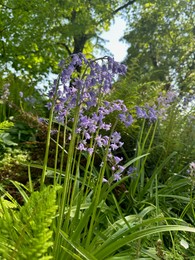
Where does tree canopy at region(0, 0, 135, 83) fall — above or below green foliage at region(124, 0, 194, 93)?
below

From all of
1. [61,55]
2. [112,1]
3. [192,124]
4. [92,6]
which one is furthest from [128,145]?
[112,1]

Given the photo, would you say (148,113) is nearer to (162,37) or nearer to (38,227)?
(38,227)

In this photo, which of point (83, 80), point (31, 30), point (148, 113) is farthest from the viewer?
point (31, 30)

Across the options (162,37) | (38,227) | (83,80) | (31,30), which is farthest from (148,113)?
(162,37)

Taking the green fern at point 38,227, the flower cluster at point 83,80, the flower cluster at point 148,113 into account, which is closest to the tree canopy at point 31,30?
Answer: the flower cluster at point 148,113

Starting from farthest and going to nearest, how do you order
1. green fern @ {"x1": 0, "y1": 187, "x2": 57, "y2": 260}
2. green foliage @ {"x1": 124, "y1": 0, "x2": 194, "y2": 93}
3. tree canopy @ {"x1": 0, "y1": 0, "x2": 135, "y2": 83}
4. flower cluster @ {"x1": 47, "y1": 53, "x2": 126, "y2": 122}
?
green foliage @ {"x1": 124, "y1": 0, "x2": 194, "y2": 93}, tree canopy @ {"x1": 0, "y1": 0, "x2": 135, "y2": 83}, flower cluster @ {"x1": 47, "y1": 53, "x2": 126, "y2": 122}, green fern @ {"x1": 0, "y1": 187, "x2": 57, "y2": 260}

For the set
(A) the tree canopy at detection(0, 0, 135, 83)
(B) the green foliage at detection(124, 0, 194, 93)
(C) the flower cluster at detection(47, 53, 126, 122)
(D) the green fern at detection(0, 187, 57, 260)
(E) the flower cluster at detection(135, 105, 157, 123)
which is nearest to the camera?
(D) the green fern at detection(0, 187, 57, 260)

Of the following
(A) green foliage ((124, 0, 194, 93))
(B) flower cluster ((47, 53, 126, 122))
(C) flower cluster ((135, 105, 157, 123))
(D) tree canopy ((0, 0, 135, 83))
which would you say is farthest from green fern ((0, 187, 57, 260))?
(A) green foliage ((124, 0, 194, 93))

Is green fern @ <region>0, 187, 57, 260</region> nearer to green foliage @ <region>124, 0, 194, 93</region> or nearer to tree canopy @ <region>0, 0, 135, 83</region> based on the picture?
tree canopy @ <region>0, 0, 135, 83</region>

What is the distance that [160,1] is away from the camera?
12.9m

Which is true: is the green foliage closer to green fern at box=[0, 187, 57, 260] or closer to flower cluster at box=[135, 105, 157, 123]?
flower cluster at box=[135, 105, 157, 123]

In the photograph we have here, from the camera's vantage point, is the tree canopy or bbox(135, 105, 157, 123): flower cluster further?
the tree canopy

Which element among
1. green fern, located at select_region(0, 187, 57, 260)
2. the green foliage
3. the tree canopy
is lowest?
green fern, located at select_region(0, 187, 57, 260)

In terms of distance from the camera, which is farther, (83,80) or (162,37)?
(162,37)
